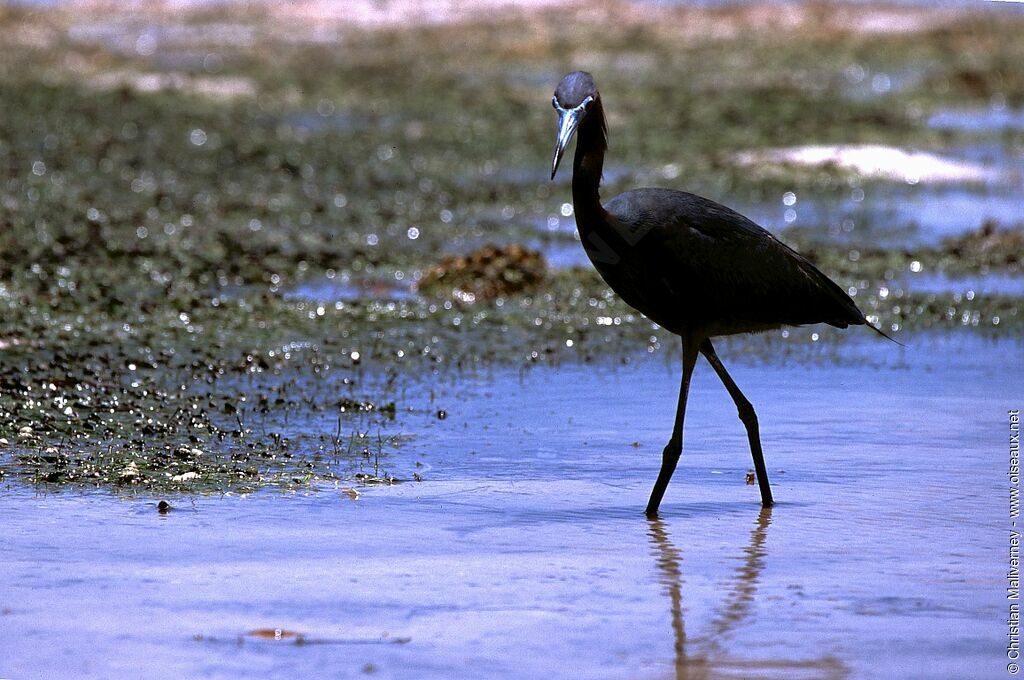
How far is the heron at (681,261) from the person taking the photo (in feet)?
22.0

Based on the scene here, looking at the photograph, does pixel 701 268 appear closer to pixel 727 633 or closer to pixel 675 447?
pixel 675 447

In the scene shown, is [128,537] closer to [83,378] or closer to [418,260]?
[83,378]

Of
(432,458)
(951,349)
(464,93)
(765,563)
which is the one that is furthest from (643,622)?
(464,93)

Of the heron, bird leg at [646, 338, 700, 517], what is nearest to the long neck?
the heron

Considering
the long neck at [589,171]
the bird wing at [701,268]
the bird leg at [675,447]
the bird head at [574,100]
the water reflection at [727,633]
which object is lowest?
the water reflection at [727,633]

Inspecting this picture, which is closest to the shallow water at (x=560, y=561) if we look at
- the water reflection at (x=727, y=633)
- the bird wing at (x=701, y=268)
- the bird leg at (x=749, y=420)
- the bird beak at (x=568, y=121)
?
the water reflection at (x=727, y=633)

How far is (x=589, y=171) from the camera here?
6738mm

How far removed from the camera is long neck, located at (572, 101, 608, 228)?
6699 millimetres

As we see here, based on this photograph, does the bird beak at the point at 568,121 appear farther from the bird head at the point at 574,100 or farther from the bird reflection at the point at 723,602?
the bird reflection at the point at 723,602

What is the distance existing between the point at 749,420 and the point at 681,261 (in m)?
0.85

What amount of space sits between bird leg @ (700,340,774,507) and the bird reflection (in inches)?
3.5

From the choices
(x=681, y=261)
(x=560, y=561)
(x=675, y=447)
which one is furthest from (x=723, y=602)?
(x=681, y=261)

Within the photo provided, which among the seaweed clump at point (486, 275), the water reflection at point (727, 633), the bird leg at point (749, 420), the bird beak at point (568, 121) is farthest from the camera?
the seaweed clump at point (486, 275)

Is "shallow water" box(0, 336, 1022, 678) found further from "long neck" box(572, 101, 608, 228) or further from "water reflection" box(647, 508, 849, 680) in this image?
"long neck" box(572, 101, 608, 228)
